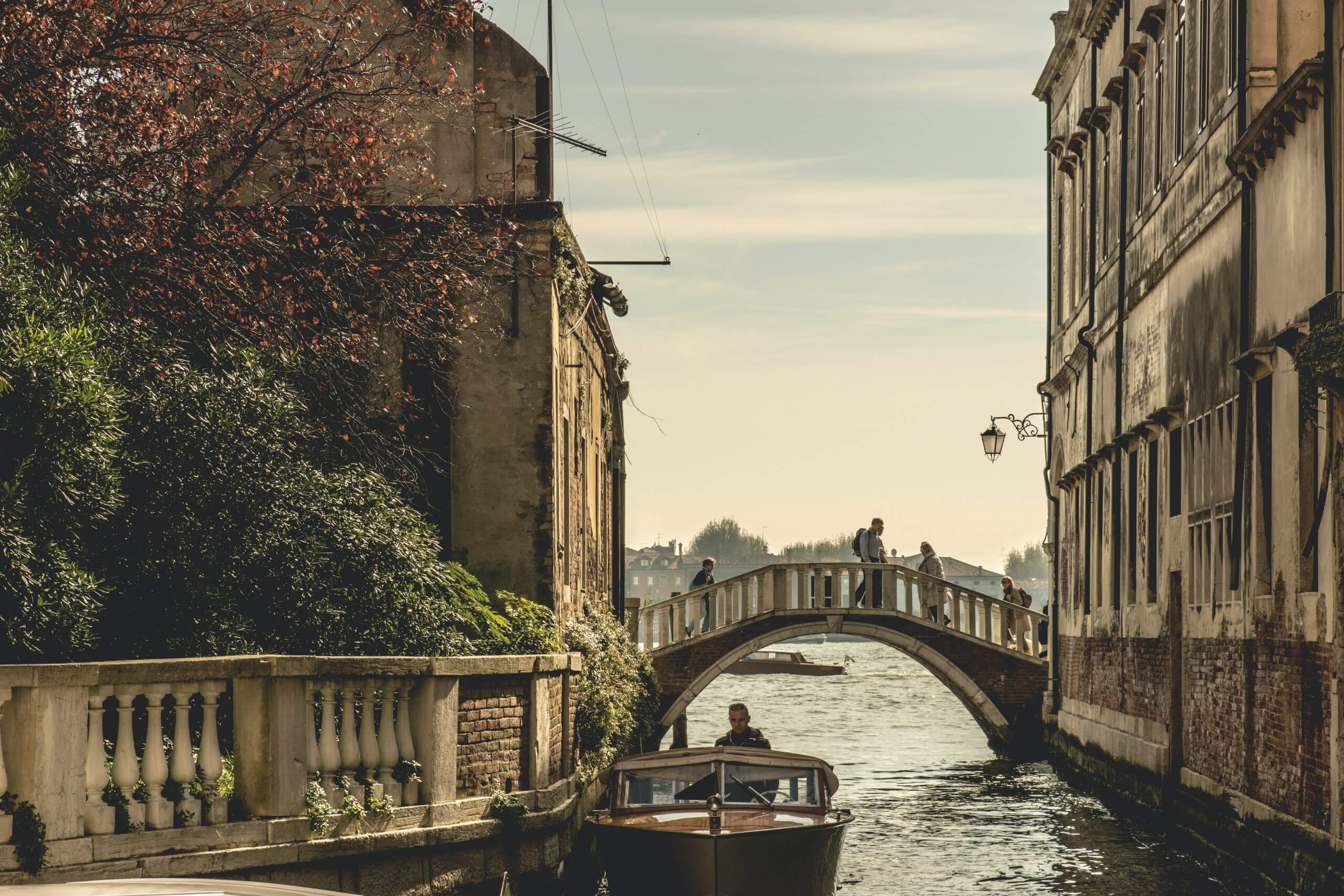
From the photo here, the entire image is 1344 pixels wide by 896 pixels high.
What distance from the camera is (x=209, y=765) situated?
27.0 feet

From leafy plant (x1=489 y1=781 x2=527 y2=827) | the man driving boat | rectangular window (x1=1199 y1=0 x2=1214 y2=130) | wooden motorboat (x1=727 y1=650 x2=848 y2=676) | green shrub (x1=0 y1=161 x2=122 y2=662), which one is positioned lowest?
wooden motorboat (x1=727 y1=650 x2=848 y2=676)

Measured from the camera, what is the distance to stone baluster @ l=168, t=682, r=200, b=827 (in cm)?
810

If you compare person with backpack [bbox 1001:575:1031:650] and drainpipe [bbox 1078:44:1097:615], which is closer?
drainpipe [bbox 1078:44:1097:615]

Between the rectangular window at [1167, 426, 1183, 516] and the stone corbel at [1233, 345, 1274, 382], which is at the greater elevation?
the stone corbel at [1233, 345, 1274, 382]

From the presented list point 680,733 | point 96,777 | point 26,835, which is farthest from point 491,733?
point 680,733

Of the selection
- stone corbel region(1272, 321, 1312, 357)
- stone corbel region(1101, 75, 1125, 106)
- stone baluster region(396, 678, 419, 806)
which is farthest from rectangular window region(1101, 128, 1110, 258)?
stone baluster region(396, 678, 419, 806)

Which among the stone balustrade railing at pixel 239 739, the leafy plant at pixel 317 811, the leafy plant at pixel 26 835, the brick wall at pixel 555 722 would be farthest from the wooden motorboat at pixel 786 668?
the leafy plant at pixel 26 835

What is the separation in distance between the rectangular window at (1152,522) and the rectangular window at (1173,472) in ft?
2.39

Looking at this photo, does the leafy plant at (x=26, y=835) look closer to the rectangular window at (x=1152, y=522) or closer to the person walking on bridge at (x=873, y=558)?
the rectangular window at (x=1152, y=522)

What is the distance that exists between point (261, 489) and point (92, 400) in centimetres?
219

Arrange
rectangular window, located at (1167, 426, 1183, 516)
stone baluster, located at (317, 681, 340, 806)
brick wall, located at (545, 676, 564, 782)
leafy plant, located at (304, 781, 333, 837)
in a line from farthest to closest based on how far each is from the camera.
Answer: rectangular window, located at (1167, 426, 1183, 516), brick wall, located at (545, 676, 564, 782), stone baluster, located at (317, 681, 340, 806), leafy plant, located at (304, 781, 333, 837)

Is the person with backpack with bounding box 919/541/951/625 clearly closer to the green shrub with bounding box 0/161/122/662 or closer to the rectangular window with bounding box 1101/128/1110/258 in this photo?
the rectangular window with bounding box 1101/128/1110/258

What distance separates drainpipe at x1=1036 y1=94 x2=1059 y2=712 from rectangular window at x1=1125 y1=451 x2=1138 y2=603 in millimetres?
5818

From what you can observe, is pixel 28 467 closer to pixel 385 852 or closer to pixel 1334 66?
pixel 385 852
